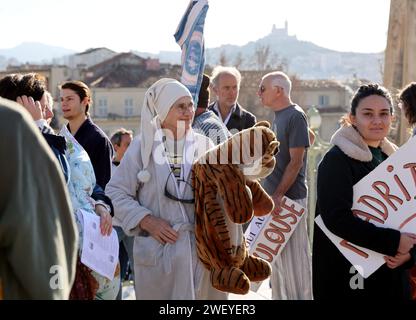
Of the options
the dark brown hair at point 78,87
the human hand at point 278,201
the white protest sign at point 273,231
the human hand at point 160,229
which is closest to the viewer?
the human hand at point 160,229

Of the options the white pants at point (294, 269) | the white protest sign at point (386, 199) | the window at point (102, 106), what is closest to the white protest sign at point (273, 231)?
the white pants at point (294, 269)

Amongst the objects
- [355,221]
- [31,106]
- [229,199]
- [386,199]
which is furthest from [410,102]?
[31,106]

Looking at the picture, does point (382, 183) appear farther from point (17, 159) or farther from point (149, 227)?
point (17, 159)

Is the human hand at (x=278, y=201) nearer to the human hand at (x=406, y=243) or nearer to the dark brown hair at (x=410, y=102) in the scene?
the dark brown hair at (x=410, y=102)

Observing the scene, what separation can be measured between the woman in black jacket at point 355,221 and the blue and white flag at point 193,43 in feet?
5.54

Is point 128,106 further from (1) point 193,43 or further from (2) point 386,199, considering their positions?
(2) point 386,199

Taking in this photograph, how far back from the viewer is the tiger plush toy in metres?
5.46

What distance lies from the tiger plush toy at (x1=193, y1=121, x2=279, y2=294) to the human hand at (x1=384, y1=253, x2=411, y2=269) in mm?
750

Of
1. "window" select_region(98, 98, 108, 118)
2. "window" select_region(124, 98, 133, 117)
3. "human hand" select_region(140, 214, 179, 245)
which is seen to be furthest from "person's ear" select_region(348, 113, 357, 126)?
"window" select_region(124, 98, 133, 117)

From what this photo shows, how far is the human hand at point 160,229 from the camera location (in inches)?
224

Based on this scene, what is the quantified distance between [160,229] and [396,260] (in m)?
1.29
